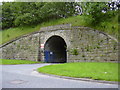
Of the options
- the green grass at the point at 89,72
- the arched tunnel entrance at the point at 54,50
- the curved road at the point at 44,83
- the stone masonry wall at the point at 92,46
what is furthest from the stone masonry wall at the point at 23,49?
the curved road at the point at 44,83

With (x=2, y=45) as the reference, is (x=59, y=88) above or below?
below

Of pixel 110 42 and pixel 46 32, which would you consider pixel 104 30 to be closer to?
pixel 110 42

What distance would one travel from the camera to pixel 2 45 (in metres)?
27.9

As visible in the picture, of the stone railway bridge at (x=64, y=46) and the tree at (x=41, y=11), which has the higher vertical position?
the tree at (x=41, y=11)

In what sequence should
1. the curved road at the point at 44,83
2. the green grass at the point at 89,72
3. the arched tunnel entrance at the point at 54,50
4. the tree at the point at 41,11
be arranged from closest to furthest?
the curved road at the point at 44,83, the green grass at the point at 89,72, the arched tunnel entrance at the point at 54,50, the tree at the point at 41,11

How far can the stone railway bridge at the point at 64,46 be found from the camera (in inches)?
766

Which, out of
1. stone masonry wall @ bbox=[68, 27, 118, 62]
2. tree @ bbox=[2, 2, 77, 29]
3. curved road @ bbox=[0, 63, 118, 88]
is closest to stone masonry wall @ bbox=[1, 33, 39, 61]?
tree @ bbox=[2, 2, 77, 29]

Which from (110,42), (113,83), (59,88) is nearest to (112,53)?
(110,42)

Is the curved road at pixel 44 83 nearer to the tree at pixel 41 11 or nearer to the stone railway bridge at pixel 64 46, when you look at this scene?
the stone railway bridge at pixel 64 46

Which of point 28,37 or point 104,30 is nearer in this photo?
point 104,30

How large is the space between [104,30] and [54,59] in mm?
11346

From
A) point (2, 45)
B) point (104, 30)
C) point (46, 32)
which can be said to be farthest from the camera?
point (2, 45)

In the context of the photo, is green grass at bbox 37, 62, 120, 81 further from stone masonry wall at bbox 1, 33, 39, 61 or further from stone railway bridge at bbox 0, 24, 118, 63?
stone masonry wall at bbox 1, 33, 39, 61

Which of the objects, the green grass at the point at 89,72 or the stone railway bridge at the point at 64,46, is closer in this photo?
the green grass at the point at 89,72
